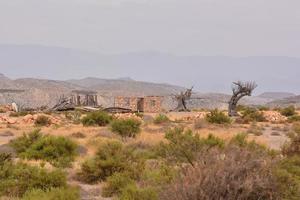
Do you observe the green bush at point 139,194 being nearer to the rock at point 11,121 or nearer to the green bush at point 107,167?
the green bush at point 107,167

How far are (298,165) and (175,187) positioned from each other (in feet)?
23.0

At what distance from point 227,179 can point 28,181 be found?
5488mm

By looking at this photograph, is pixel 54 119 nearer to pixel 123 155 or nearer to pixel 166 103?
pixel 123 155

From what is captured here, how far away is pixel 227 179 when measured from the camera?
8.70m

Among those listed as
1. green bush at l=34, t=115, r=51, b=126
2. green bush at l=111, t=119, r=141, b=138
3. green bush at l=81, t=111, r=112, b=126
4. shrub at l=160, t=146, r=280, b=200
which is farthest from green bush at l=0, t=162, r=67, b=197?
green bush at l=34, t=115, r=51, b=126

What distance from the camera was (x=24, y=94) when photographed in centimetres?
10750

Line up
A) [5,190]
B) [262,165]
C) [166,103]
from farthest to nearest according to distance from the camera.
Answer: [166,103] → [5,190] → [262,165]

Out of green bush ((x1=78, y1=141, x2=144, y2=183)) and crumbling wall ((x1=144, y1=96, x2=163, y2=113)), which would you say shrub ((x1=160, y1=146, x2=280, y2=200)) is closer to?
green bush ((x1=78, y1=141, x2=144, y2=183))

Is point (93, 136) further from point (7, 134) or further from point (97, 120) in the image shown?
point (97, 120)

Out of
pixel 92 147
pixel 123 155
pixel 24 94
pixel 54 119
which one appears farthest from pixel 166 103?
pixel 123 155

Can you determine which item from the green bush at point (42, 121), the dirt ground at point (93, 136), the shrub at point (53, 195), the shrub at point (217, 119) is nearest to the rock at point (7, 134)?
the dirt ground at point (93, 136)

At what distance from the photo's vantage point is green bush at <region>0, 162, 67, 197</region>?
40.3ft

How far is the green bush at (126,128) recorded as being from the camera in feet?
96.7

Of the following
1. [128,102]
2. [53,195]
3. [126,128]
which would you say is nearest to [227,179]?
[53,195]
